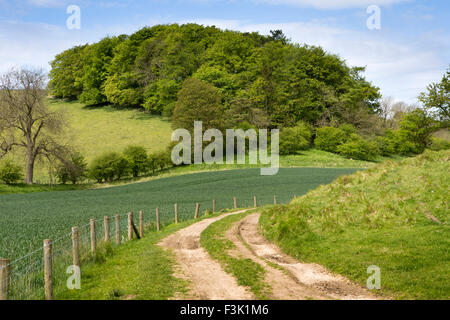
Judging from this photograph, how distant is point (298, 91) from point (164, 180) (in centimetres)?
4178

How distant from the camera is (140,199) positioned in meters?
39.4

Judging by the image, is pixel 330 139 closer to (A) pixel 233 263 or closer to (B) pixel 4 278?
(A) pixel 233 263

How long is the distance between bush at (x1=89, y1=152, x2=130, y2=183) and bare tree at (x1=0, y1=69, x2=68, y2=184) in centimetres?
595

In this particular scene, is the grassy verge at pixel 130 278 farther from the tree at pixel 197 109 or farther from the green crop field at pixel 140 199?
the tree at pixel 197 109

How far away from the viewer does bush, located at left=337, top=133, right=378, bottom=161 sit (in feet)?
240

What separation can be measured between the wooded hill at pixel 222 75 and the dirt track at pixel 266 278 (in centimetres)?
6150

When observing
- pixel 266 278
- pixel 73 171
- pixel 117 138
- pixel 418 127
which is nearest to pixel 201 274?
pixel 266 278

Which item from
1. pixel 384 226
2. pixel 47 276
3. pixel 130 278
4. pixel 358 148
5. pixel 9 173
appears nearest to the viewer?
pixel 47 276

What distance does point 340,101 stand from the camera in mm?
81312

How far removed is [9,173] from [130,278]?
168 feet

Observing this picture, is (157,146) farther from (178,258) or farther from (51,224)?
(178,258)

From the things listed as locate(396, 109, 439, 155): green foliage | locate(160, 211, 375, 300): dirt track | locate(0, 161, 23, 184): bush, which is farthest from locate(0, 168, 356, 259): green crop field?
locate(396, 109, 439, 155): green foliage
